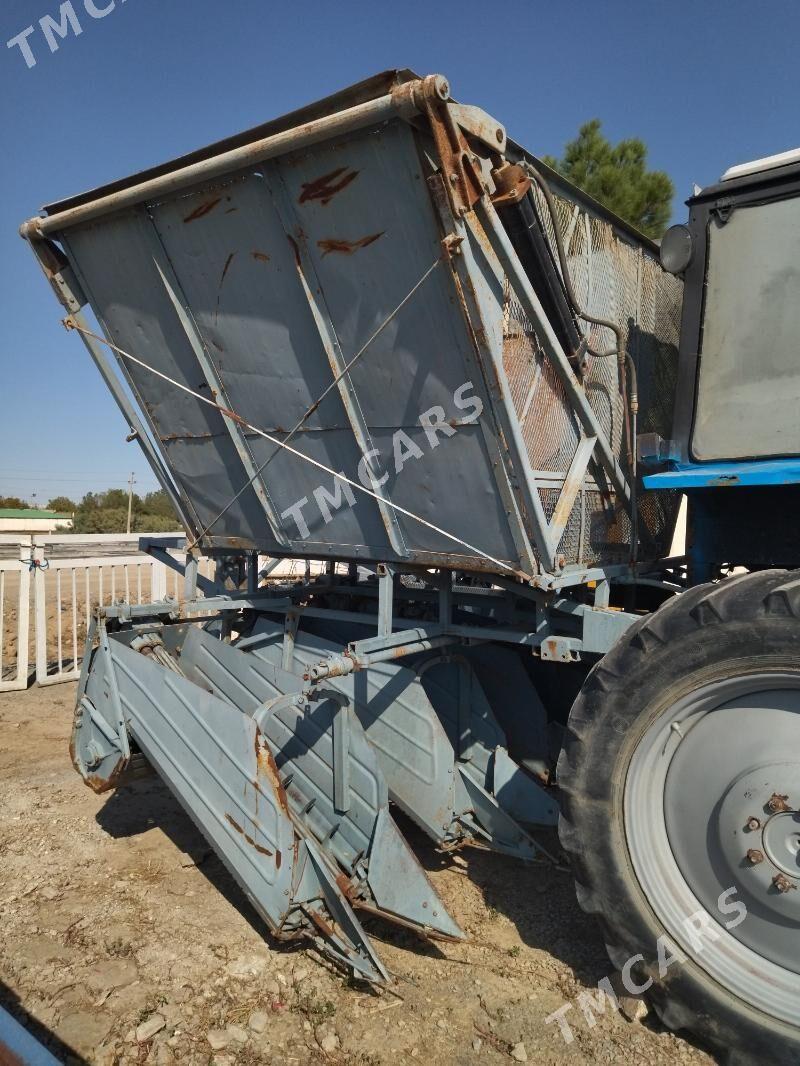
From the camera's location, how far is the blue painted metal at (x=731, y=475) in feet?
7.54

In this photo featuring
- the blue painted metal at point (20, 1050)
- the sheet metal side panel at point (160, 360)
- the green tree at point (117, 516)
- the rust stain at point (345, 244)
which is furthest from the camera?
the green tree at point (117, 516)

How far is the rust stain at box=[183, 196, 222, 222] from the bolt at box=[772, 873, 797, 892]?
3167 millimetres

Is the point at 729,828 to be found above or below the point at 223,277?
below

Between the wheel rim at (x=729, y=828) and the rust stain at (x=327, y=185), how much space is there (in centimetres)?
215

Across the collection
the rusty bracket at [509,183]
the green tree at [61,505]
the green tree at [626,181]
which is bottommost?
the green tree at [61,505]

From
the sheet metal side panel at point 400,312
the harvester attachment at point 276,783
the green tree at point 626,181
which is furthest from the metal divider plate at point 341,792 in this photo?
the green tree at point 626,181

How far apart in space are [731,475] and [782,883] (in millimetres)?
1300

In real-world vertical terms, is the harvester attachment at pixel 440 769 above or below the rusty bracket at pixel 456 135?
below

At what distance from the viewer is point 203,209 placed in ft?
9.54

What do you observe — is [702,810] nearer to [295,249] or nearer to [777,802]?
[777,802]

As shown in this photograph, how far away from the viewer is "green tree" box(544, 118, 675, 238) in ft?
26.5

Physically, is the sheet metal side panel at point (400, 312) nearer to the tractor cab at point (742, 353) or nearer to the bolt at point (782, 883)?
the tractor cab at point (742, 353)

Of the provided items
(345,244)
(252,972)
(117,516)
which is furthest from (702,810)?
(117,516)

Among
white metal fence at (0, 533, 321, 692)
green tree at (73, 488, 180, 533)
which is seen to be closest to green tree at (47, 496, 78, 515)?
green tree at (73, 488, 180, 533)
